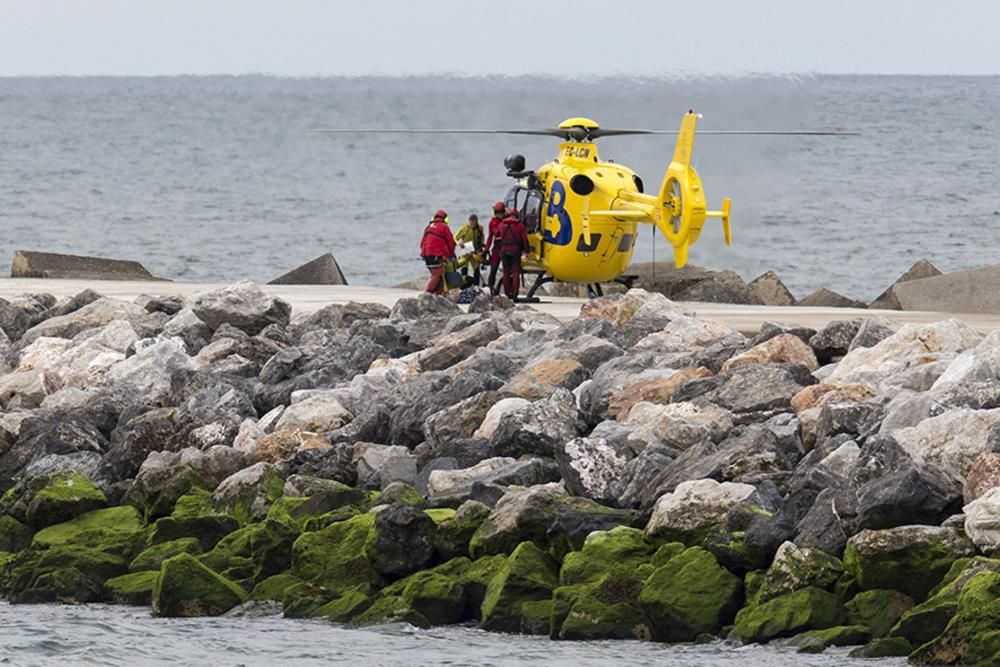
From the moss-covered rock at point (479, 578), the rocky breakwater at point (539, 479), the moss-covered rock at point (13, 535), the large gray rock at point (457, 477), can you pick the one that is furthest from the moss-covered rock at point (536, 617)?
the moss-covered rock at point (13, 535)

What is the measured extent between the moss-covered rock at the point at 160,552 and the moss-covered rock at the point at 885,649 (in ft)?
17.1

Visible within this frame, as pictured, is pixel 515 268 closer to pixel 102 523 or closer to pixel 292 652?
pixel 102 523

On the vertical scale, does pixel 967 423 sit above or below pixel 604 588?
above

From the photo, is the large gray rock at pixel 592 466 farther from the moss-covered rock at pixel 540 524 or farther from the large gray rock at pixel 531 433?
the moss-covered rock at pixel 540 524

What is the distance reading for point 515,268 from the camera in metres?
26.2

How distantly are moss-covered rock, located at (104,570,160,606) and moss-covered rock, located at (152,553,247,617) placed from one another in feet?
0.98

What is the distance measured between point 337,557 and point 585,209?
12.3 metres

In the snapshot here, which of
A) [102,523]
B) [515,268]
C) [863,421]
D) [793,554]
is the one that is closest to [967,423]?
[863,421]

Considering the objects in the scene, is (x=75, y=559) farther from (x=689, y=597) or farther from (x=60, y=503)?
(x=689, y=597)

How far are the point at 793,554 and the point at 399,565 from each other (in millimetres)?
2820

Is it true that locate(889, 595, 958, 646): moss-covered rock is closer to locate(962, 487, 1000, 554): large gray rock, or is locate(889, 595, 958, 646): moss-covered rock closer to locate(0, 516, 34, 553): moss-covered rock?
locate(962, 487, 1000, 554): large gray rock

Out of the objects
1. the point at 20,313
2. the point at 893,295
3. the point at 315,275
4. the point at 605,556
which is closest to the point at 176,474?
the point at 605,556

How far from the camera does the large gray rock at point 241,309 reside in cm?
2283

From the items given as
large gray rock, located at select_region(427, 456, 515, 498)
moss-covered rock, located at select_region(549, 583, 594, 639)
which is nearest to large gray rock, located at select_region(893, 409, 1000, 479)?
moss-covered rock, located at select_region(549, 583, 594, 639)
